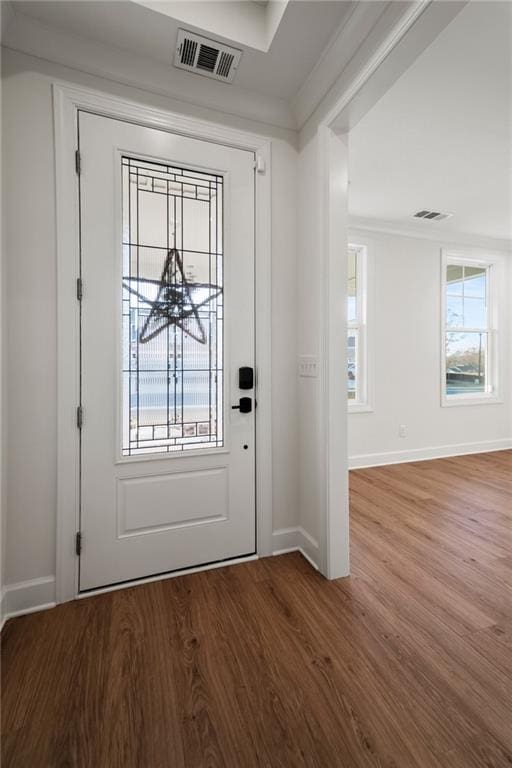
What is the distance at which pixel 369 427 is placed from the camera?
4.28 m

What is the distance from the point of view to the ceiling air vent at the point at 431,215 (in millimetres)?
4064

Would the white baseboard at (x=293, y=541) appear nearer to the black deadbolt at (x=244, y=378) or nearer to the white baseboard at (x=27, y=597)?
the black deadbolt at (x=244, y=378)

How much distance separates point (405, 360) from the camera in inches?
175

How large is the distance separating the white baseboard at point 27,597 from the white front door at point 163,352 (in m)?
0.18

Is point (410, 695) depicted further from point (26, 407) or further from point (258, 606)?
point (26, 407)

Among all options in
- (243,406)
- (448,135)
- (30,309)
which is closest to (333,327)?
(243,406)

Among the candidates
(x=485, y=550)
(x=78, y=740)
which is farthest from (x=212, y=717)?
(x=485, y=550)

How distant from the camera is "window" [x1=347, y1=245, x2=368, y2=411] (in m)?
4.23

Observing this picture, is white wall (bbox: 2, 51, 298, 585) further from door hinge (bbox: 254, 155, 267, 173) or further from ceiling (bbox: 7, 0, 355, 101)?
door hinge (bbox: 254, 155, 267, 173)

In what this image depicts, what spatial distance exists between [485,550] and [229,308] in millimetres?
2300

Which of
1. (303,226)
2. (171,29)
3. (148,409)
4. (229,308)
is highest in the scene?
(171,29)

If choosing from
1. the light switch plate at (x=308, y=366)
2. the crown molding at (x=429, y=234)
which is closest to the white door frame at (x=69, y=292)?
the light switch plate at (x=308, y=366)

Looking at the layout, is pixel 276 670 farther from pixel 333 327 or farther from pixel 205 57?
pixel 205 57

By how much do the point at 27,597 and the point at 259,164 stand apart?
105 inches
